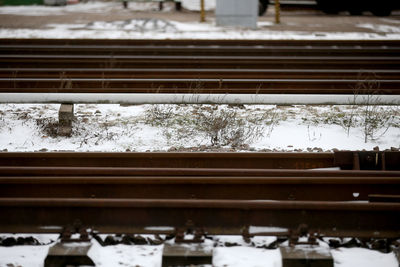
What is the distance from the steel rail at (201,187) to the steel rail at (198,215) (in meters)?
0.52

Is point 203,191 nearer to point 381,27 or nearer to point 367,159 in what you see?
point 367,159

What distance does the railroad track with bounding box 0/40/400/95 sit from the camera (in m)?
8.99

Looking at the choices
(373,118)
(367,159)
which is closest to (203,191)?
(367,159)

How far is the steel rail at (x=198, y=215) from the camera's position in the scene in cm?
463

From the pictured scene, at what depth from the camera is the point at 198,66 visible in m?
10.6

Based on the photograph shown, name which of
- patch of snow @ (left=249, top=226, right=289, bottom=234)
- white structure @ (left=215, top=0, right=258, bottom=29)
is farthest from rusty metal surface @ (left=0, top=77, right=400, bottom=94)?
white structure @ (left=215, top=0, right=258, bottom=29)

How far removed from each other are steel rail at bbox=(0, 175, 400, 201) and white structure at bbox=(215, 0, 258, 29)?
39.0 feet

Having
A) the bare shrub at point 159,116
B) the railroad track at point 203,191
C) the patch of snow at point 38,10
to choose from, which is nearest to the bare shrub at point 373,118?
the railroad track at point 203,191

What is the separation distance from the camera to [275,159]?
5.96m

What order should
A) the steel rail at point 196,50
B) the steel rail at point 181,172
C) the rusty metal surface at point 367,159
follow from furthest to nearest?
1. the steel rail at point 196,50
2. the rusty metal surface at point 367,159
3. the steel rail at point 181,172

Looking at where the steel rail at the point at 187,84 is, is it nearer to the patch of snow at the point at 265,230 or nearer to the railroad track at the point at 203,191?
the railroad track at the point at 203,191

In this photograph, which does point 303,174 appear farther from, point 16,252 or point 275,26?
point 275,26

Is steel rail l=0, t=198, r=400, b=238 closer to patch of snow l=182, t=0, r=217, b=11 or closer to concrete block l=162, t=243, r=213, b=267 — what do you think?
concrete block l=162, t=243, r=213, b=267

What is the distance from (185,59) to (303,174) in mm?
6071
